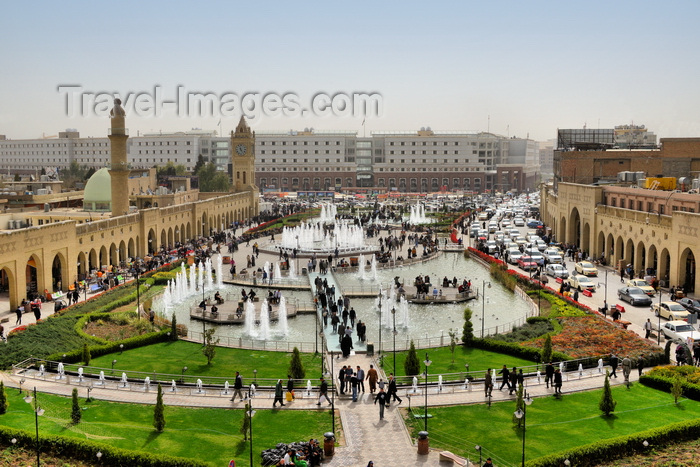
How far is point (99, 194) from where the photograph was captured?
58.2 metres

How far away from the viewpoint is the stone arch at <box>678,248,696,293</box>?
36.2 m

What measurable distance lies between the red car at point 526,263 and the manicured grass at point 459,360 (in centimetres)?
1877

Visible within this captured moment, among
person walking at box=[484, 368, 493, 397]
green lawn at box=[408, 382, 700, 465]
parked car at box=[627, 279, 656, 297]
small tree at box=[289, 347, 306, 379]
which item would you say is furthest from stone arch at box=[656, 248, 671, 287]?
small tree at box=[289, 347, 306, 379]

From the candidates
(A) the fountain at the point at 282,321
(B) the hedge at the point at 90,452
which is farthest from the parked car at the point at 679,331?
(B) the hedge at the point at 90,452

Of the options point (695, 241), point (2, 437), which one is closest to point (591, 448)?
point (2, 437)

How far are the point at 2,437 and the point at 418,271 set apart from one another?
101 ft

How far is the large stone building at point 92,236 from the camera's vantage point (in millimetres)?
34719

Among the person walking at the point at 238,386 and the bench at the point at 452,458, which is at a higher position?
the person walking at the point at 238,386

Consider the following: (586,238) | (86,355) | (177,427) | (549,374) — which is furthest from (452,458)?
(586,238)

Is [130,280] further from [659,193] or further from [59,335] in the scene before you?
[659,193]

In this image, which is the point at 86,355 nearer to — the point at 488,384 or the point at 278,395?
the point at 278,395

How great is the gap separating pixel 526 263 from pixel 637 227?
693cm

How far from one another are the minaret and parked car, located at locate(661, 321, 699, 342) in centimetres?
3903

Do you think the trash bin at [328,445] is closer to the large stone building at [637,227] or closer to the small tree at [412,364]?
the small tree at [412,364]
